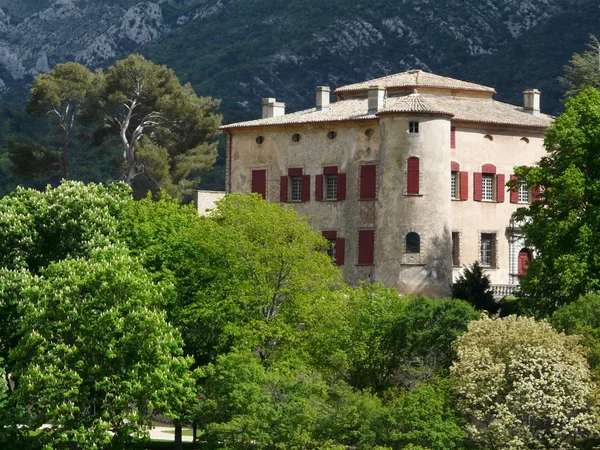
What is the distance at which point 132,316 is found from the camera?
5166 centimetres

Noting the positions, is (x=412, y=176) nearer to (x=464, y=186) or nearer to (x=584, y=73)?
(x=464, y=186)

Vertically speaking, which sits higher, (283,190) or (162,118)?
(162,118)

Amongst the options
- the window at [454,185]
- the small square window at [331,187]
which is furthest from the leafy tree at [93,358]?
the window at [454,185]

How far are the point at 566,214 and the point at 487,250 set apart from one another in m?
15.4

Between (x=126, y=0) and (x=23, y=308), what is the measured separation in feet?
392

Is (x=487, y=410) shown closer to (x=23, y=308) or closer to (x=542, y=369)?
(x=542, y=369)

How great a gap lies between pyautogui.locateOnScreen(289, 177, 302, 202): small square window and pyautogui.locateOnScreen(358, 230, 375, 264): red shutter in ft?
15.3

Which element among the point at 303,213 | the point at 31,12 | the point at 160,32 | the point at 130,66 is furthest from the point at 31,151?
the point at 31,12

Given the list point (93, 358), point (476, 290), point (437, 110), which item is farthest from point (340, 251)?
point (93, 358)

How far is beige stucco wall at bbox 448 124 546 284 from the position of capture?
75562 millimetres

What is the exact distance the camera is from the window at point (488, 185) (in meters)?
76.0

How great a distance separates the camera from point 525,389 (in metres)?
51.4

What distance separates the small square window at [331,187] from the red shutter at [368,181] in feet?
6.08

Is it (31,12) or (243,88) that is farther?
(31,12)
